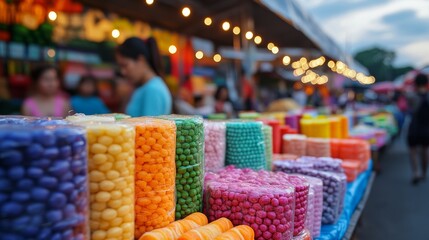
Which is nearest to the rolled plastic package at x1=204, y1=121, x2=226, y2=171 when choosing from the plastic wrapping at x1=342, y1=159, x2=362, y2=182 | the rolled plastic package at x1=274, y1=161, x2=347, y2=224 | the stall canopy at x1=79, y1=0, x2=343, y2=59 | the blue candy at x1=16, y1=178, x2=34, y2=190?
the rolled plastic package at x1=274, y1=161, x2=347, y2=224

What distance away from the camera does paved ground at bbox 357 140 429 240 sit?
13.3ft

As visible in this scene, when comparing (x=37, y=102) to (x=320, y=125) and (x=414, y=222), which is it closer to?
(x=320, y=125)

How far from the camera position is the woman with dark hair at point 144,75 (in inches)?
99.0

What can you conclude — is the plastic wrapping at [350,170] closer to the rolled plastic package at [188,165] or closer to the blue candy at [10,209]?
the rolled plastic package at [188,165]

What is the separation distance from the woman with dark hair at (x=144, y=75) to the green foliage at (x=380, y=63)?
229 feet

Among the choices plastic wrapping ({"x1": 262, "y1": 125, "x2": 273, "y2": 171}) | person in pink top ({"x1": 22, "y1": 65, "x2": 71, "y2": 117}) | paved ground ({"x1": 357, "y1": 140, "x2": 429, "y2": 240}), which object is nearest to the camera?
plastic wrapping ({"x1": 262, "y1": 125, "x2": 273, "y2": 171})

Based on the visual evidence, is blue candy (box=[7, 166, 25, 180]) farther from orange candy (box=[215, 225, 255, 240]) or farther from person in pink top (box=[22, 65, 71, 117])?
person in pink top (box=[22, 65, 71, 117])

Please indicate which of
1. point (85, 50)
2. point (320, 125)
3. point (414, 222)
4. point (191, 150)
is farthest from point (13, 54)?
point (414, 222)

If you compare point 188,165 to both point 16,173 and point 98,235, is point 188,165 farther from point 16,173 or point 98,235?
point 16,173

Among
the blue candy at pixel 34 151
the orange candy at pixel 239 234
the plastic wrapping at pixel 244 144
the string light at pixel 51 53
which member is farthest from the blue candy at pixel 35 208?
the string light at pixel 51 53

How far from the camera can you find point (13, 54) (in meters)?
4.69

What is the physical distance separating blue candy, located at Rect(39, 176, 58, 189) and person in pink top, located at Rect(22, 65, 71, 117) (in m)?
2.83

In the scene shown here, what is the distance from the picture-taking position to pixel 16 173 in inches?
30.3

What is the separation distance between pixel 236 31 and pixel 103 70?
2232mm
